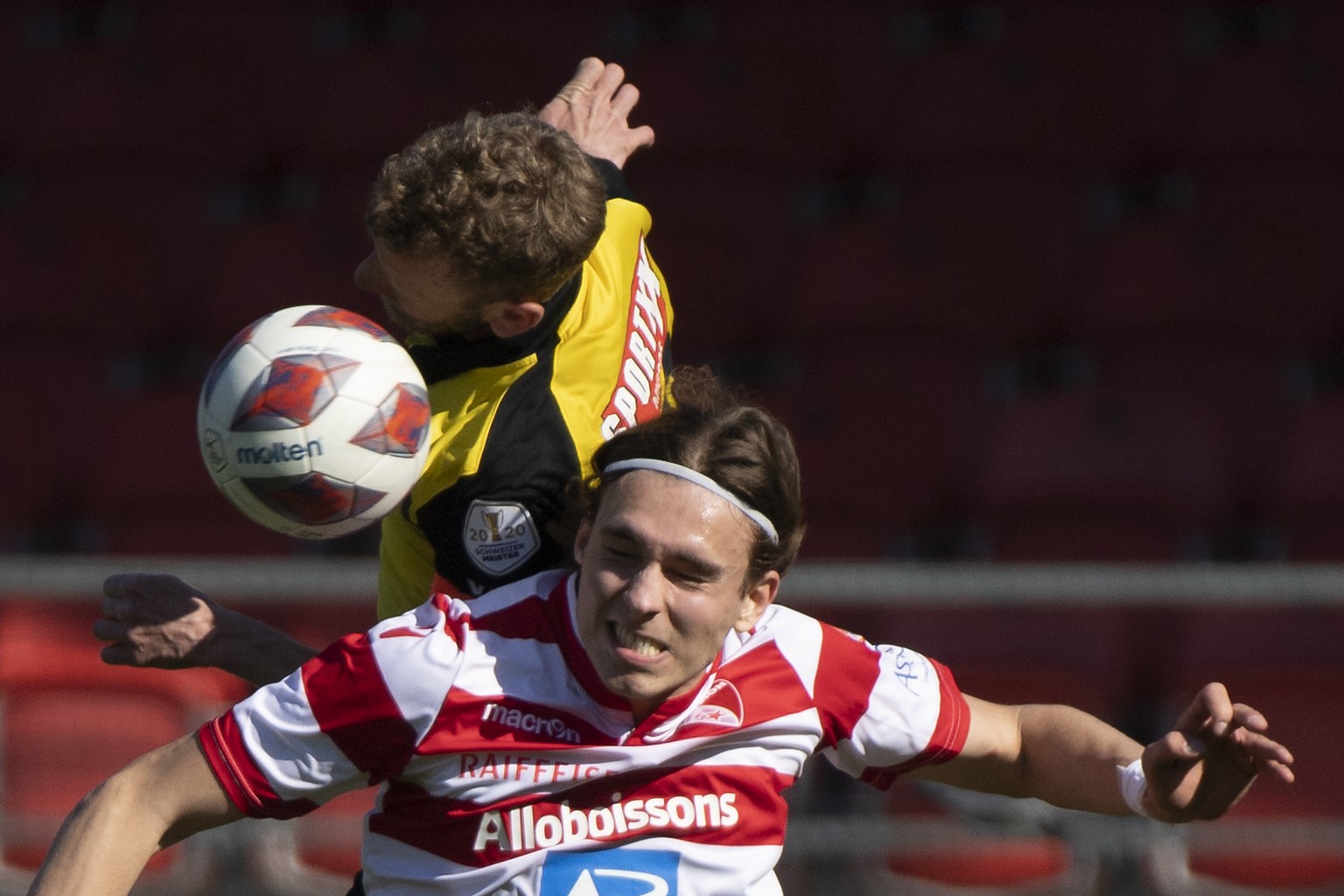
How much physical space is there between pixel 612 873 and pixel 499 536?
61 cm

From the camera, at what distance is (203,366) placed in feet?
25.2

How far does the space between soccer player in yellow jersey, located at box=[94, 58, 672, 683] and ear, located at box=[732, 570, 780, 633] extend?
0.36 m

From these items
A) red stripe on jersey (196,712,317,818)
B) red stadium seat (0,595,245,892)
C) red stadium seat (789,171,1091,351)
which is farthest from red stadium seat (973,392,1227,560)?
red stripe on jersey (196,712,317,818)

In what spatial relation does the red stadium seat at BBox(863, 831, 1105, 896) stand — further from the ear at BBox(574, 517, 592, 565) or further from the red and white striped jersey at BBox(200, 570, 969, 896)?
the ear at BBox(574, 517, 592, 565)

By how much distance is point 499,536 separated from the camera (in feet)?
10.5

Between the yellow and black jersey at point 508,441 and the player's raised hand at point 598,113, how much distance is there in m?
0.50

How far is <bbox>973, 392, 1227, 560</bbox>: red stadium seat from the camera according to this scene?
6410 mm

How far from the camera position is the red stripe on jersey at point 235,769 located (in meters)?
2.87

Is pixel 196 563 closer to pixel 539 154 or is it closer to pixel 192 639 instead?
pixel 192 639

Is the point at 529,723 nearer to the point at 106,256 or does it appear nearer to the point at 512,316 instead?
the point at 512,316

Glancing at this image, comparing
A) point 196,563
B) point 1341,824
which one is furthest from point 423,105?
point 1341,824

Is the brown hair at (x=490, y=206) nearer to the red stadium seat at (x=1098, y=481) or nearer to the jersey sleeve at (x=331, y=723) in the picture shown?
the jersey sleeve at (x=331, y=723)

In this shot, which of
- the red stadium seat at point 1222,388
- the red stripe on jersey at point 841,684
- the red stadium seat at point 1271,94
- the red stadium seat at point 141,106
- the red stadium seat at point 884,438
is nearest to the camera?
the red stripe on jersey at point 841,684

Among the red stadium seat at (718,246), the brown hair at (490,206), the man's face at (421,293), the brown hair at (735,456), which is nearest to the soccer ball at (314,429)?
the man's face at (421,293)
